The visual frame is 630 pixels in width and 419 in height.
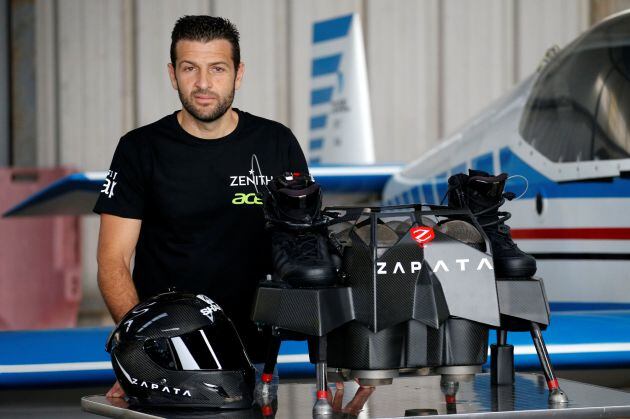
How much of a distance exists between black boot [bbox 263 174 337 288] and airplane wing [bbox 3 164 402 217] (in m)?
4.93

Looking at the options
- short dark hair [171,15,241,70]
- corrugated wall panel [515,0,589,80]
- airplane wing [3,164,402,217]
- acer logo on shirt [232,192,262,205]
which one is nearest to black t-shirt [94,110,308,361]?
acer logo on shirt [232,192,262,205]

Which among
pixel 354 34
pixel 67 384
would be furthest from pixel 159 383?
pixel 354 34

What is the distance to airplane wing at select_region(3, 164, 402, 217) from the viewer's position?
6652 mm

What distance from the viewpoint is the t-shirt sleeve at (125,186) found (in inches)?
87.8

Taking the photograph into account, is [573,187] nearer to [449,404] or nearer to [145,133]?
[145,133]

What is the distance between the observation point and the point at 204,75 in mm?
2020

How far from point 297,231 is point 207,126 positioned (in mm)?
677

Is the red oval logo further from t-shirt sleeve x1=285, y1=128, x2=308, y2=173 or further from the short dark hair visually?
t-shirt sleeve x1=285, y1=128, x2=308, y2=173

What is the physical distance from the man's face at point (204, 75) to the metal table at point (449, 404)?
1.94 ft

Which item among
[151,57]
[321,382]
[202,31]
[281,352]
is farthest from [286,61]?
[321,382]

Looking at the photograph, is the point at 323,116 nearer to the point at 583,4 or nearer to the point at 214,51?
the point at 583,4

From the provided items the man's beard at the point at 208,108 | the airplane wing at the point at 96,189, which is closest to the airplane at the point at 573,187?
the man's beard at the point at 208,108

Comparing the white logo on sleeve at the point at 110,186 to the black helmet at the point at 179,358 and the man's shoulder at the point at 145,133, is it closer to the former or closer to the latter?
the man's shoulder at the point at 145,133

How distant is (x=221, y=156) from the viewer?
2.26 meters
